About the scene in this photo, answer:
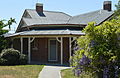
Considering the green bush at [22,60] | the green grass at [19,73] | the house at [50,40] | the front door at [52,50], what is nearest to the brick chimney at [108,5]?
the house at [50,40]

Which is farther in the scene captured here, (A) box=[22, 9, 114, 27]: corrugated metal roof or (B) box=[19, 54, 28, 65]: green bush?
(A) box=[22, 9, 114, 27]: corrugated metal roof

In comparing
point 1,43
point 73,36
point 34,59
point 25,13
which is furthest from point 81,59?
point 25,13

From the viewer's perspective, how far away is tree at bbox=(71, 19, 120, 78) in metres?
7.88

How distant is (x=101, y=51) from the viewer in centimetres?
782

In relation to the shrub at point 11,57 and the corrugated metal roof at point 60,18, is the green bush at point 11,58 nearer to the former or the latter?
the shrub at point 11,57

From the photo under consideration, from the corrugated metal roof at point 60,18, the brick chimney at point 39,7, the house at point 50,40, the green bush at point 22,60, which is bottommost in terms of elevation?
the green bush at point 22,60

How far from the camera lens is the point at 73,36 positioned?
731 inches

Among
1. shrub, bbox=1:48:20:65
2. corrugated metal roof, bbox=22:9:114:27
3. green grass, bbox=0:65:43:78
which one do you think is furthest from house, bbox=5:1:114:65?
green grass, bbox=0:65:43:78

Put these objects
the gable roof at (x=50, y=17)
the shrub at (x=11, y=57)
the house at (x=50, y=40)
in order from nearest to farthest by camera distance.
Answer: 1. the shrub at (x=11, y=57)
2. the house at (x=50, y=40)
3. the gable roof at (x=50, y=17)

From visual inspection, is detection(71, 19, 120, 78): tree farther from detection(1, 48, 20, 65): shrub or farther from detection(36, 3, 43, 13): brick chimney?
detection(36, 3, 43, 13): brick chimney

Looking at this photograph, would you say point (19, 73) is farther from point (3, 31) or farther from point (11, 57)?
point (3, 31)

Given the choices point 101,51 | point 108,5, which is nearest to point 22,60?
point 101,51

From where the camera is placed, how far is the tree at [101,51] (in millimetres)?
7879

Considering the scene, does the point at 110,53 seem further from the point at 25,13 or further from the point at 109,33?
the point at 25,13
